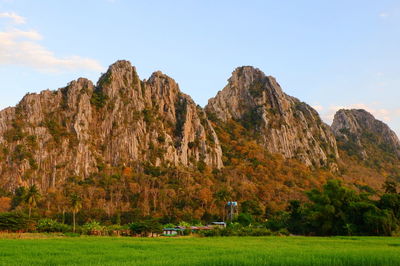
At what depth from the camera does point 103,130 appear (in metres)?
162

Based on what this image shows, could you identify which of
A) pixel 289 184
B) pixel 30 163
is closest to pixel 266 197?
pixel 289 184

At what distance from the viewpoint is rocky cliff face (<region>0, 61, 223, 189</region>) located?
139 metres

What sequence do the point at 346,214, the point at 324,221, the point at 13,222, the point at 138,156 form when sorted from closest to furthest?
the point at 13,222, the point at 346,214, the point at 324,221, the point at 138,156

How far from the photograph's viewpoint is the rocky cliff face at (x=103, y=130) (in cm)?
13925

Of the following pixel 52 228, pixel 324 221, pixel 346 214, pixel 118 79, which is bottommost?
pixel 52 228

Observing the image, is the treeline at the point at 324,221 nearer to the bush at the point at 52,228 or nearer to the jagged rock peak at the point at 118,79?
the bush at the point at 52,228

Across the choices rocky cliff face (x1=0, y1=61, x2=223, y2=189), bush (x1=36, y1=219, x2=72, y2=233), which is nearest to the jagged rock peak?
rocky cliff face (x1=0, y1=61, x2=223, y2=189)

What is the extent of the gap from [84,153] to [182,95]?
2379 inches

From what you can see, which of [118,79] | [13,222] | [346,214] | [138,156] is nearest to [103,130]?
[138,156]

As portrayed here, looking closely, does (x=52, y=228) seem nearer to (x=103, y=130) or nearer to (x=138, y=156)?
(x=138, y=156)

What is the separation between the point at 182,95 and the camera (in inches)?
7633

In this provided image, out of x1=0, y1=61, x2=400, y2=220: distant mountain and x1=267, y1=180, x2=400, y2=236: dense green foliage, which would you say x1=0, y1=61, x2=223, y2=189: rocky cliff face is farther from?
x1=267, y1=180, x2=400, y2=236: dense green foliage

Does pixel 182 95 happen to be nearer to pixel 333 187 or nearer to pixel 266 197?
pixel 266 197

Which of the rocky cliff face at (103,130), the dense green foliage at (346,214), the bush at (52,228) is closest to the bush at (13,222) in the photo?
the bush at (52,228)
